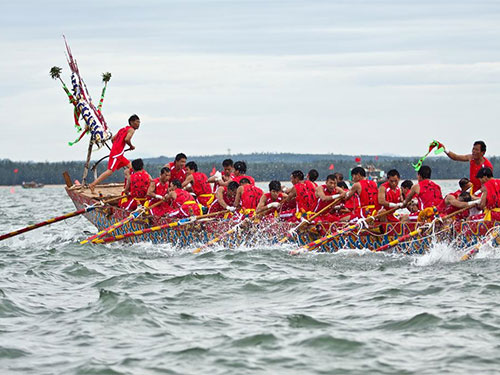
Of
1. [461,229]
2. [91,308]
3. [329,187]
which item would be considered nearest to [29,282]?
[91,308]

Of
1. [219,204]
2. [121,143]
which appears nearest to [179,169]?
[121,143]

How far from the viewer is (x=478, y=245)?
12969mm

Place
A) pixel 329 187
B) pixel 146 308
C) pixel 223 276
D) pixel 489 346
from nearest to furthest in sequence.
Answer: pixel 489 346, pixel 146 308, pixel 223 276, pixel 329 187

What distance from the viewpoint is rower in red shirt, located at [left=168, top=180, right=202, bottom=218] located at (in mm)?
16391

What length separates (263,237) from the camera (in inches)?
624

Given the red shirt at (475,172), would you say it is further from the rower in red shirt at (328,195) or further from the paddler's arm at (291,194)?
the paddler's arm at (291,194)

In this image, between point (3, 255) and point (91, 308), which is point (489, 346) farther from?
point (3, 255)

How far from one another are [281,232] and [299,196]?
0.82 metres

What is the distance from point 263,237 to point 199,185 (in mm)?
3097

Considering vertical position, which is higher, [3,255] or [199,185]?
[199,185]

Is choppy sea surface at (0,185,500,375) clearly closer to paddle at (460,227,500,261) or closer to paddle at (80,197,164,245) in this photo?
paddle at (460,227,500,261)

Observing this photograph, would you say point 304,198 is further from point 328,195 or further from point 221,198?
point 221,198

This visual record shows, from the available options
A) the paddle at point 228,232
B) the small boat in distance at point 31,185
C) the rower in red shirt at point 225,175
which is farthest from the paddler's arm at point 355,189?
the small boat in distance at point 31,185

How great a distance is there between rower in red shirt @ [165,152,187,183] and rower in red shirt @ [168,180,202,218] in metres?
1.66
